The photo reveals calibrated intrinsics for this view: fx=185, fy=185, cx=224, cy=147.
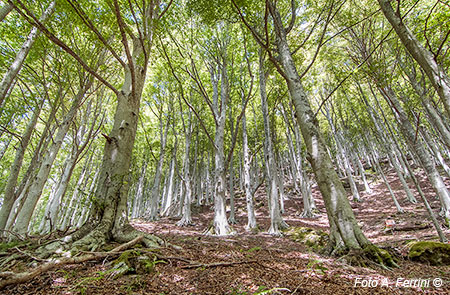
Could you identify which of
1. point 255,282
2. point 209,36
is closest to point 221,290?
point 255,282

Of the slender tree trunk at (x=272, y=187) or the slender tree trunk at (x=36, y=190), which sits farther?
the slender tree trunk at (x=272, y=187)

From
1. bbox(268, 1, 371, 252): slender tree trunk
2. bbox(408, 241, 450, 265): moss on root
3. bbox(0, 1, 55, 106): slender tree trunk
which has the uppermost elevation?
bbox(0, 1, 55, 106): slender tree trunk

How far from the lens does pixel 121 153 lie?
12.2 ft

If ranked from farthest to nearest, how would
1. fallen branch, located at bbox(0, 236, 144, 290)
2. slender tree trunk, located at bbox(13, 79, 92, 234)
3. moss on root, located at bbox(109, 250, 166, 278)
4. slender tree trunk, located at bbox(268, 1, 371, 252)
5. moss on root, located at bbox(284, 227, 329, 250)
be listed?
moss on root, located at bbox(284, 227, 329, 250) → slender tree trunk, located at bbox(13, 79, 92, 234) → slender tree trunk, located at bbox(268, 1, 371, 252) → moss on root, located at bbox(109, 250, 166, 278) → fallen branch, located at bbox(0, 236, 144, 290)

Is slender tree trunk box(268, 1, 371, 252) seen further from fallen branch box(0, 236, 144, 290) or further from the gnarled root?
fallen branch box(0, 236, 144, 290)

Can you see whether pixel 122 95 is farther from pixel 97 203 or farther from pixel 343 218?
pixel 343 218

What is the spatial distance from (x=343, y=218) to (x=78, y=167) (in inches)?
1085

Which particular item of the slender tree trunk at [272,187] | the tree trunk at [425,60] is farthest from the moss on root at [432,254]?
the slender tree trunk at [272,187]

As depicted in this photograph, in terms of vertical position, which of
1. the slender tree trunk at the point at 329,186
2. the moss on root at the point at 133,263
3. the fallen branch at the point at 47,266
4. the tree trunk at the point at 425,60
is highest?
the tree trunk at the point at 425,60

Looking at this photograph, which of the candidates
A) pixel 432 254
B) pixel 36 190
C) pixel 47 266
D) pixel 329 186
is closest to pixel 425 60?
pixel 329 186

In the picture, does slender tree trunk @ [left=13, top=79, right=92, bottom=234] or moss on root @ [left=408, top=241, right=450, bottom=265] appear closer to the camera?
moss on root @ [left=408, top=241, right=450, bottom=265]

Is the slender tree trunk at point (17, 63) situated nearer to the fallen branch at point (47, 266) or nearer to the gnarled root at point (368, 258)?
the fallen branch at point (47, 266)

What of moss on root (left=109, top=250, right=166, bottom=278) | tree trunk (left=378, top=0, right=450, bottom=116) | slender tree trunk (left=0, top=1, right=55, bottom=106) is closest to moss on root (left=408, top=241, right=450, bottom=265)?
tree trunk (left=378, top=0, right=450, bottom=116)

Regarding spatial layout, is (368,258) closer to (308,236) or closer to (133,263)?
(133,263)
